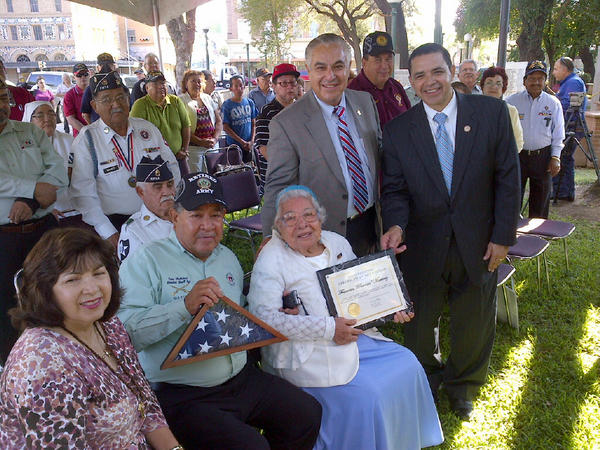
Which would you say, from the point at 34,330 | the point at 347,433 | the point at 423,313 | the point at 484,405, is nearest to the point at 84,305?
the point at 34,330

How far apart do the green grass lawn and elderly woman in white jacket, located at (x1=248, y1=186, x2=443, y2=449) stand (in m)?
0.63

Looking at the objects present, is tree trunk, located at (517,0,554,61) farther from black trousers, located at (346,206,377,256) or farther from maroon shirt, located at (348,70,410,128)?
black trousers, located at (346,206,377,256)

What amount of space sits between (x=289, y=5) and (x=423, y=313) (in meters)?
29.5

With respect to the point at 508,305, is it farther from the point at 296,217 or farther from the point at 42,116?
the point at 42,116

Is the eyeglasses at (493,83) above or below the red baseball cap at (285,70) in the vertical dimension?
below

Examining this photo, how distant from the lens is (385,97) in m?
4.45

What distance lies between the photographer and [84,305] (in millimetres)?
1789

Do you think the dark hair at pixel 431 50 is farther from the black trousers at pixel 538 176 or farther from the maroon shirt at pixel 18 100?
the maroon shirt at pixel 18 100

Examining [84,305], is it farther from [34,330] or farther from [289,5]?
[289,5]

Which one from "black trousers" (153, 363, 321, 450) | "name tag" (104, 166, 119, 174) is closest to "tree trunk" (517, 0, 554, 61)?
"name tag" (104, 166, 119, 174)

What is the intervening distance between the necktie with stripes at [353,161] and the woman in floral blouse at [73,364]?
1.73 metres

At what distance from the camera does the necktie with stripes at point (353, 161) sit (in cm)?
324

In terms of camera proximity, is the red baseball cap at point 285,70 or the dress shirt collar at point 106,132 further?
the red baseball cap at point 285,70

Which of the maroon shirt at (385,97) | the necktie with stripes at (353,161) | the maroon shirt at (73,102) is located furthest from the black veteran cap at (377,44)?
the maroon shirt at (73,102)
